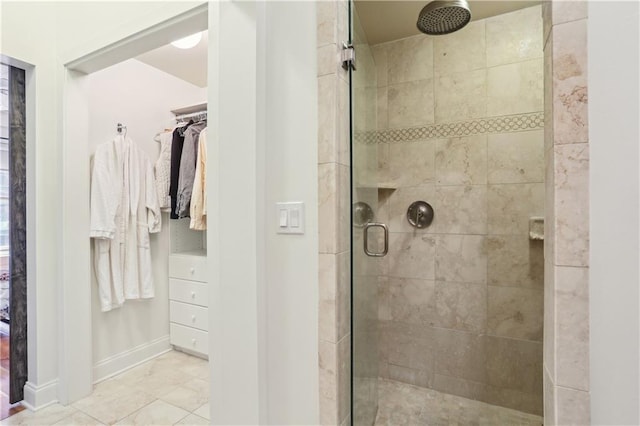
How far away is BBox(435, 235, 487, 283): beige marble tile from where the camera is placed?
6.13 ft

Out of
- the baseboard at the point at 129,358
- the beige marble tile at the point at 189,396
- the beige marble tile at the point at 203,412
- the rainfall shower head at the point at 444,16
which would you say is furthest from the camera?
the baseboard at the point at 129,358

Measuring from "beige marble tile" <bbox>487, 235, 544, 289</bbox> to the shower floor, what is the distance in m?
0.71

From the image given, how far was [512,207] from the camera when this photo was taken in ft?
5.83

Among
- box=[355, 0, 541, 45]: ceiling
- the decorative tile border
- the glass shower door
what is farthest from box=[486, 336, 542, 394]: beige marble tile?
box=[355, 0, 541, 45]: ceiling

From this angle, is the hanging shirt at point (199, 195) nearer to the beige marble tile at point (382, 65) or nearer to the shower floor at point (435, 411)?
the beige marble tile at point (382, 65)

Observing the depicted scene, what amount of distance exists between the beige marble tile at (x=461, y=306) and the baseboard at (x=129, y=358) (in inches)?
89.0

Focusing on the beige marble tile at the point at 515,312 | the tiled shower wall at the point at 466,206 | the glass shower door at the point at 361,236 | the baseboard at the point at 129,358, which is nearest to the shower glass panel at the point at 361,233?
the glass shower door at the point at 361,236

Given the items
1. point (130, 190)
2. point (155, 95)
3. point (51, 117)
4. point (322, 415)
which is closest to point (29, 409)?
point (130, 190)

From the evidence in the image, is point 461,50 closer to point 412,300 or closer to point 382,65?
point 382,65

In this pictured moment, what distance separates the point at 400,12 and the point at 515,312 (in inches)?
74.5

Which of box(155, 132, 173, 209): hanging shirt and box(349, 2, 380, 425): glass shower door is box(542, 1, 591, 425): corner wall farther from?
box(155, 132, 173, 209): hanging shirt

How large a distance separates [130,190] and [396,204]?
79.0 inches

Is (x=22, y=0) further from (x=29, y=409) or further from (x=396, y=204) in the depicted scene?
(x=396, y=204)

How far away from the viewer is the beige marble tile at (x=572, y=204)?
2.49ft
